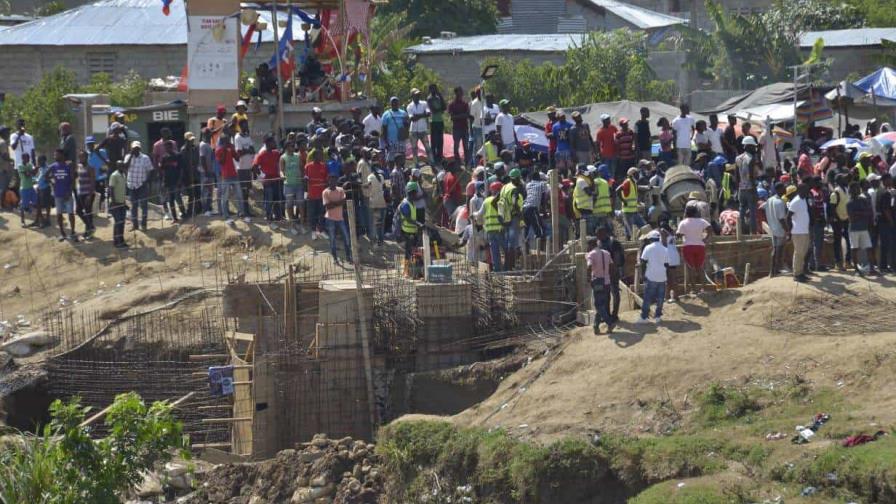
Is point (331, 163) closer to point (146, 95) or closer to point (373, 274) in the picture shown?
point (373, 274)

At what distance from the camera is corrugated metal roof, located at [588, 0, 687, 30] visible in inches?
2020

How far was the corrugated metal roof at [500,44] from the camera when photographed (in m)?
45.6

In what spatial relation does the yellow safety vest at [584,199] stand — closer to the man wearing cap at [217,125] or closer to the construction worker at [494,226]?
the construction worker at [494,226]

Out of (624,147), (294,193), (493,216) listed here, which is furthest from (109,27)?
(493,216)

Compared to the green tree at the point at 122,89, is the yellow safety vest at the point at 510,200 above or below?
below

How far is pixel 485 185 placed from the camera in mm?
25578

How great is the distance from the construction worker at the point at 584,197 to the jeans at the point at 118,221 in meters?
7.29

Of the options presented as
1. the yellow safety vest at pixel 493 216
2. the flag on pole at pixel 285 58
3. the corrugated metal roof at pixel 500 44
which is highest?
the flag on pole at pixel 285 58

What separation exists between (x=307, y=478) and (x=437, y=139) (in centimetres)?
941

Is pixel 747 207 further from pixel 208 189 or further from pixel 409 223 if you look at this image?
pixel 208 189

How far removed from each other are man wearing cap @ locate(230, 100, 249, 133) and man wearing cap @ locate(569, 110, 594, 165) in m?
5.28

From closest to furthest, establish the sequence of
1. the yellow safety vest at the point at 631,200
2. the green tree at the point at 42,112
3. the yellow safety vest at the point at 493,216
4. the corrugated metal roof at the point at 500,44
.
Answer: the yellow safety vest at the point at 493,216 < the yellow safety vest at the point at 631,200 < the green tree at the point at 42,112 < the corrugated metal roof at the point at 500,44

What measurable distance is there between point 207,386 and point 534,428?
19.3 feet

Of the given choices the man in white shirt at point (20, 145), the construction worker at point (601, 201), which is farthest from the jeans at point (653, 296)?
the man in white shirt at point (20, 145)
